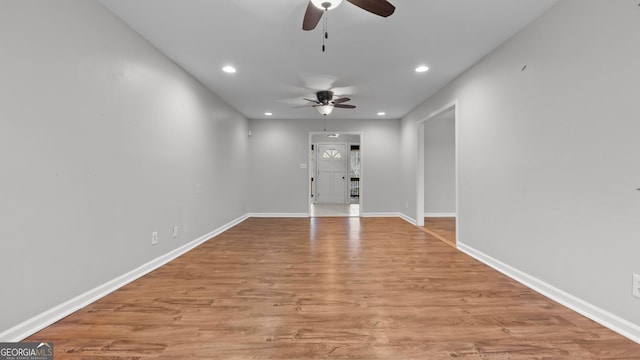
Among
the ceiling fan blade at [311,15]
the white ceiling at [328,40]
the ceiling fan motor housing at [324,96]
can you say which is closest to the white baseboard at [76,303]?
the white ceiling at [328,40]

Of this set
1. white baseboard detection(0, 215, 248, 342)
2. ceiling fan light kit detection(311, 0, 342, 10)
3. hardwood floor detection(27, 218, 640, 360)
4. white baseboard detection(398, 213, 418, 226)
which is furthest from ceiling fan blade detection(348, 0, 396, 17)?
white baseboard detection(398, 213, 418, 226)

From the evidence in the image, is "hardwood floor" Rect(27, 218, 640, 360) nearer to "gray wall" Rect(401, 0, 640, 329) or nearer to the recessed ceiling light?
"gray wall" Rect(401, 0, 640, 329)

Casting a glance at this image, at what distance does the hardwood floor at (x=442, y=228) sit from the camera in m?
4.08

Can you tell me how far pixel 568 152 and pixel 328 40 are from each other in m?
2.38

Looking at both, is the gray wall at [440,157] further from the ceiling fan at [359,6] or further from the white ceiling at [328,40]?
the ceiling fan at [359,6]

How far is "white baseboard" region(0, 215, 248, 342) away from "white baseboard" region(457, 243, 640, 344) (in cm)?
380

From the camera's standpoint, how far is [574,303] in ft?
6.24

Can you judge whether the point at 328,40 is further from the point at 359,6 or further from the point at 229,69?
the point at 229,69

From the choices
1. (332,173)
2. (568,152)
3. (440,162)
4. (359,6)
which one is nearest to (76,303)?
(359,6)

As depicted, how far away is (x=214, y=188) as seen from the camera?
4.28 metres

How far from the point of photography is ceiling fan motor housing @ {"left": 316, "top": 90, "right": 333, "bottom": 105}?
4.09 m

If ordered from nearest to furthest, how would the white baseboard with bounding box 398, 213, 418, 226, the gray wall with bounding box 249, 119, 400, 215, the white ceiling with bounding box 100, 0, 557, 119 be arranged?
the white ceiling with bounding box 100, 0, 557, 119 → the white baseboard with bounding box 398, 213, 418, 226 → the gray wall with bounding box 249, 119, 400, 215

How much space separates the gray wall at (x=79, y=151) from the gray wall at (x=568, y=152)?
3.85 metres

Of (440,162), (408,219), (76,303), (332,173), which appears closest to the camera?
(76,303)
